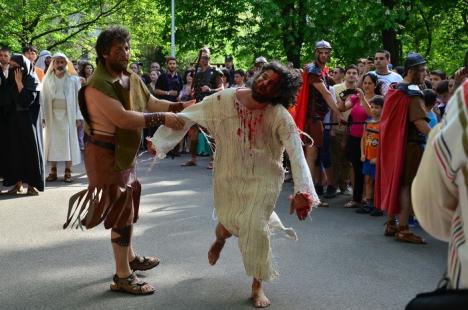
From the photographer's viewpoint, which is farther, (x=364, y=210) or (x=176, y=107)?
(x=364, y=210)

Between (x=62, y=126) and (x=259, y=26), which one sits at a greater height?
(x=259, y=26)

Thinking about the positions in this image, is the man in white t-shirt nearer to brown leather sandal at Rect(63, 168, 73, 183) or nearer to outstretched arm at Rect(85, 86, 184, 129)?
brown leather sandal at Rect(63, 168, 73, 183)

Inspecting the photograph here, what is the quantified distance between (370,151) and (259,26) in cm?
1375

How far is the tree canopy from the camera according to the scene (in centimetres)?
1819

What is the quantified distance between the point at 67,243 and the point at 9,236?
0.69 meters

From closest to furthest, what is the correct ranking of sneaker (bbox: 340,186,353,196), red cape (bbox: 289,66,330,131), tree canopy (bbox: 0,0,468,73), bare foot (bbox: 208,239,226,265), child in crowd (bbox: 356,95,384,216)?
bare foot (bbox: 208,239,226,265)
child in crowd (bbox: 356,95,384,216)
red cape (bbox: 289,66,330,131)
sneaker (bbox: 340,186,353,196)
tree canopy (bbox: 0,0,468,73)

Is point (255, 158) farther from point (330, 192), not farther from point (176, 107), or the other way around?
point (330, 192)

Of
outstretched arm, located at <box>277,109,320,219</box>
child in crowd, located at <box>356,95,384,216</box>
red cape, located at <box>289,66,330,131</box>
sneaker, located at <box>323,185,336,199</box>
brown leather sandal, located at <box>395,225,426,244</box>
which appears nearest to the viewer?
outstretched arm, located at <box>277,109,320,219</box>

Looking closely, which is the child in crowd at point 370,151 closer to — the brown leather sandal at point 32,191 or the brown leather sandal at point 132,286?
the brown leather sandal at point 132,286

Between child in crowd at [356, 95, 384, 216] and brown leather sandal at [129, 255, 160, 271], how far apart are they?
3.51 m

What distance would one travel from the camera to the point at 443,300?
216 cm

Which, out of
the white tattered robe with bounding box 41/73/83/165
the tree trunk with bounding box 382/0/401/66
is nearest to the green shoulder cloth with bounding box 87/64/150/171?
the white tattered robe with bounding box 41/73/83/165

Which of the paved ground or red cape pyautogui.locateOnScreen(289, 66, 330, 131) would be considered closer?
the paved ground

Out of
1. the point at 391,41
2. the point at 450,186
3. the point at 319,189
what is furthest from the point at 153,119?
the point at 391,41
